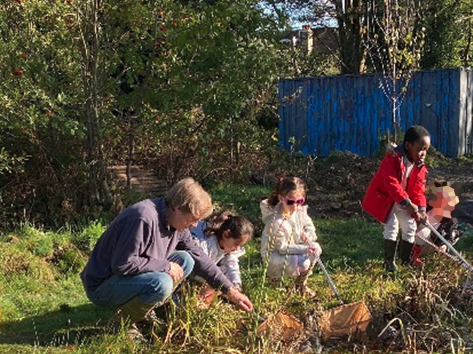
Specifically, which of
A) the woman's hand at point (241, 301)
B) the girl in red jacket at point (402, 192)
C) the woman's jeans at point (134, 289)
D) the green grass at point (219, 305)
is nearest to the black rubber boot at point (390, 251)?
the girl in red jacket at point (402, 192)

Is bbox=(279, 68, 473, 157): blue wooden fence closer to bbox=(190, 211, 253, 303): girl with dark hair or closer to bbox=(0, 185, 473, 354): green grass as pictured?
bbox=(0, 185, 473, 354): green grass

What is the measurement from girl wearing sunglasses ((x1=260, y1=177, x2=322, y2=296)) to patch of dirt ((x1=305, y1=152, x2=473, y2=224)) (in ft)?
11.7

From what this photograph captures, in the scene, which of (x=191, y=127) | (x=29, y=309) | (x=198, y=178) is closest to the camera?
(x=29, y=309)

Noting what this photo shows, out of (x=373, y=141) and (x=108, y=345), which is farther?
(x=373, y=141)

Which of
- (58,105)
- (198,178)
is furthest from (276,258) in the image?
(198,178)

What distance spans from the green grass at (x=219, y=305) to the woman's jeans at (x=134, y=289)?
0.22 metres

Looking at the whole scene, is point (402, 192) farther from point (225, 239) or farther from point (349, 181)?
point (349, 181)

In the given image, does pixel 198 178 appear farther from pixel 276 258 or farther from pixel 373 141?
pixel 373 141

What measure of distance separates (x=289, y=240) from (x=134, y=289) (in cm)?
160

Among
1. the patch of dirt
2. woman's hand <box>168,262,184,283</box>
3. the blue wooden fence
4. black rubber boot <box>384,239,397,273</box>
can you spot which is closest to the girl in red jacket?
black rubber boot <box>384,239,397,273</box>

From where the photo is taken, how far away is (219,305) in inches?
165

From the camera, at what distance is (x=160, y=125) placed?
7836 millimetres

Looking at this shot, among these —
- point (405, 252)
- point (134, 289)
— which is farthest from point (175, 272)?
point (405, 252)

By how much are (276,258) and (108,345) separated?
67.5 inches
